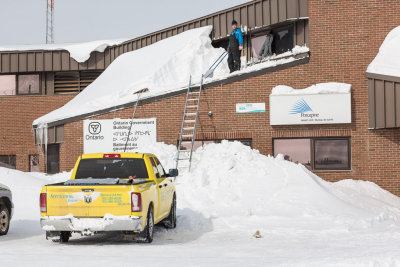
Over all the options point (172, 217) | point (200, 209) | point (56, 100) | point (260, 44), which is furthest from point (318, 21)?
point (56, 100)

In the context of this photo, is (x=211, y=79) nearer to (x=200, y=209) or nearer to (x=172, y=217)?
(x=200, y=209)

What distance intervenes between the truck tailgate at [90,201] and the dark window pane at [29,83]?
2124cm

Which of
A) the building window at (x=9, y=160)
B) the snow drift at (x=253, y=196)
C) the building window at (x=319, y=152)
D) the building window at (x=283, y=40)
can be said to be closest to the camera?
the snow drift at (x=253, y=196)

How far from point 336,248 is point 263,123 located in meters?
11.1

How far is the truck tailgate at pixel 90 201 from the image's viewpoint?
10312 millimetres

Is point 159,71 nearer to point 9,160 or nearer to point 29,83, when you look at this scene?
point 29,83

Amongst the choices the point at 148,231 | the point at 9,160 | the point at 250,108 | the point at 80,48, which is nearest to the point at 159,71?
the point at 250,108

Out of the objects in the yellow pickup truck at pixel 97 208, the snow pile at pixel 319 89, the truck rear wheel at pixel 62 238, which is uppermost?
the snow pile at pixel 319 89

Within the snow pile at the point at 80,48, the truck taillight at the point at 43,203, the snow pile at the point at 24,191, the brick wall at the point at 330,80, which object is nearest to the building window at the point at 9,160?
the snow pile at the point at 80,48

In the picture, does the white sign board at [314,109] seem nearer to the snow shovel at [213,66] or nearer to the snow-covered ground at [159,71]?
the snow-covered ground at [159,71]

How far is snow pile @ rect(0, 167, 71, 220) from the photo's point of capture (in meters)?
15.8

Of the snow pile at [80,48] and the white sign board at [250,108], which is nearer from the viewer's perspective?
the white sign board at [250,108]

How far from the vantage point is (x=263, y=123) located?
68.9ft

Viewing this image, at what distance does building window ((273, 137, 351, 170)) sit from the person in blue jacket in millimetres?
3439
